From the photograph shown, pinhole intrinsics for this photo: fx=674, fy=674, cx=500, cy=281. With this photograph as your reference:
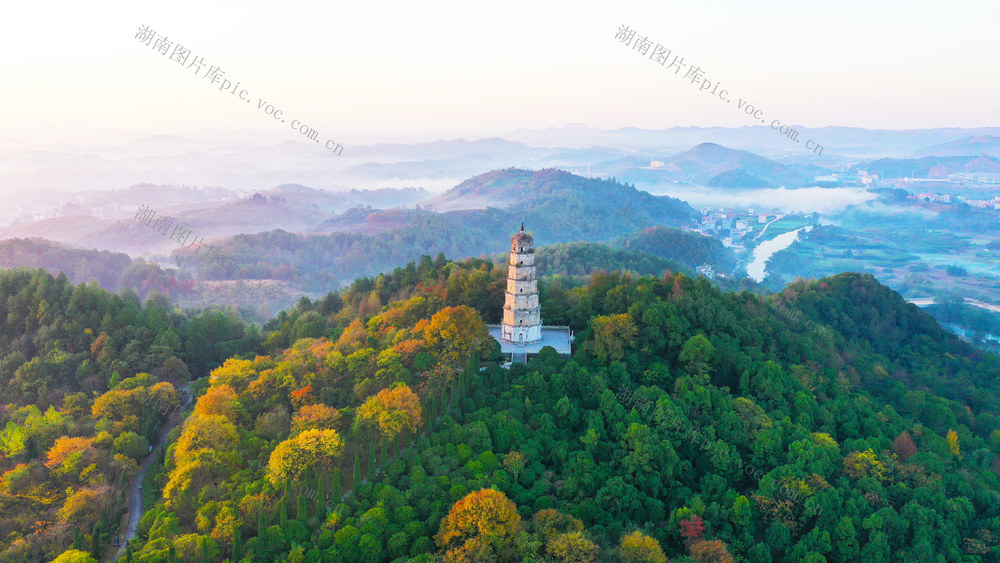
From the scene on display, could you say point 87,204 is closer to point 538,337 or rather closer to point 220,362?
point 220,362

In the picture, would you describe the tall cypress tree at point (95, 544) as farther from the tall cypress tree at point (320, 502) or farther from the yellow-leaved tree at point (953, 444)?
the yellow-leaved tree at point (953, 444)

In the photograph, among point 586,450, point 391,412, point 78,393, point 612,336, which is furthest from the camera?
point 78,393

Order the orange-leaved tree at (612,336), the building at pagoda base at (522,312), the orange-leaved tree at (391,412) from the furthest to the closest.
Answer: the building at pagoda base at (522,312) → the orange-leaved tree at (612,336) → the orange-leaved tree at (391,412)

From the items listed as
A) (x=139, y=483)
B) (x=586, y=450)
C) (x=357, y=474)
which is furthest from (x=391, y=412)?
(x=139, y=483)

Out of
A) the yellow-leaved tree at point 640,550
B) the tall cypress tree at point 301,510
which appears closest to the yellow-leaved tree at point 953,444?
the yellow-leaved tree at point 640,550

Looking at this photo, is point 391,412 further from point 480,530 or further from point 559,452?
point 480,530

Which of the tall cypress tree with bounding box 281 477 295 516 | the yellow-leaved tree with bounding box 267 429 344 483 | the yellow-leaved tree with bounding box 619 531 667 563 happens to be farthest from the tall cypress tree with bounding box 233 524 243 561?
the yellow-leaved tree with bounding box 619 531 667 563

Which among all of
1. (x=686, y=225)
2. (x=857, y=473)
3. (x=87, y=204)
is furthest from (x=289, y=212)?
(x=857, y=473)
